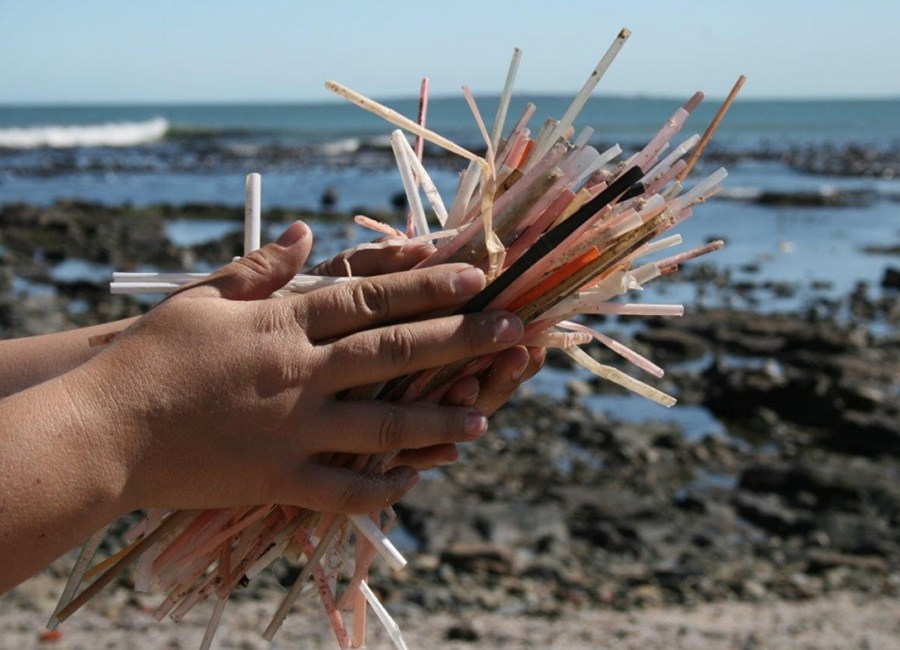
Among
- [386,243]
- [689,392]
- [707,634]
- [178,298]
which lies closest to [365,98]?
[386,243]

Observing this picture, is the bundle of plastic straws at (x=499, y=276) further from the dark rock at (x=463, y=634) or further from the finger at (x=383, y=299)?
the dark rock at (x=463, y=634)

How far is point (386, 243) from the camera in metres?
1.93

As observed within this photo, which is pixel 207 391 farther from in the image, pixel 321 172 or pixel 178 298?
pixel 321 172

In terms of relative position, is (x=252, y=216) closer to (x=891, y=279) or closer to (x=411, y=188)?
(x=411, y=188)

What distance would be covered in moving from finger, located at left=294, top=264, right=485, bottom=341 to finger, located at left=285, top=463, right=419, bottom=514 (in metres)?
0.20

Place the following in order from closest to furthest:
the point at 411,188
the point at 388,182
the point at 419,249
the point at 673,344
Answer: the point at 419,249
the point at 411,188
the point at 673,344
the point at 388,182

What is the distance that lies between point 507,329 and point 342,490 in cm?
34

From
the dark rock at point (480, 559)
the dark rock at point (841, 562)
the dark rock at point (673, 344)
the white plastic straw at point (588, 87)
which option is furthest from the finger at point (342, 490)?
the dark rock at point (673, 344)

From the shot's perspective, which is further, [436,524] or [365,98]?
[436,524]

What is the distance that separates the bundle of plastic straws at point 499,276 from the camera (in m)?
1.80

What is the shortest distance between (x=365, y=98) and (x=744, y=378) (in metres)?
10.1

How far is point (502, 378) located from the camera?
179 cm

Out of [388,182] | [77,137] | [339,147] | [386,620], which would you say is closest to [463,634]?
[386,620]

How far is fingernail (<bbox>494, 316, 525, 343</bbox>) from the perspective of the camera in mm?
1617
